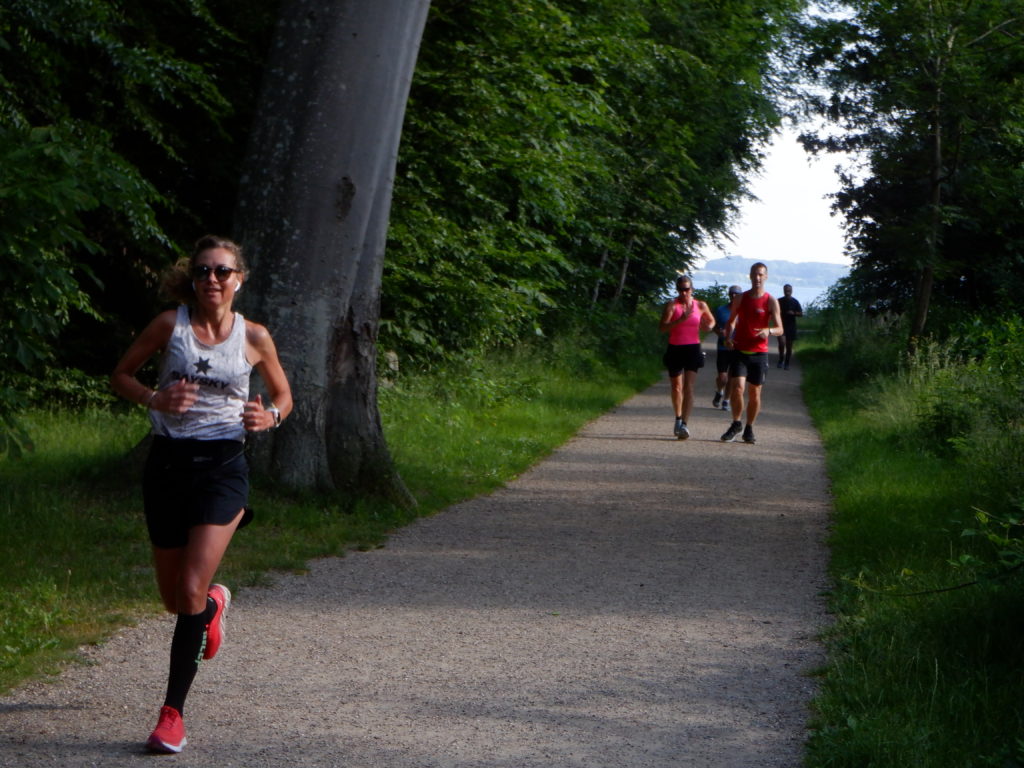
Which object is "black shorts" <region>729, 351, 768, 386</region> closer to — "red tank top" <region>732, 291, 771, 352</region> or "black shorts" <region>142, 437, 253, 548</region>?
"red tank top" <region>732, 291, 771, 352</region>

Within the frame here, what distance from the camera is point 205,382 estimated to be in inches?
192

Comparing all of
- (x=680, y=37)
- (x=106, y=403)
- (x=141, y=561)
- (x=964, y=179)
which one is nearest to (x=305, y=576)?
(x=141, y=561)

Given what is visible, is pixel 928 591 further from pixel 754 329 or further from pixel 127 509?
pixel 754 329

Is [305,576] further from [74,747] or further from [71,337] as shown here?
[71,337]

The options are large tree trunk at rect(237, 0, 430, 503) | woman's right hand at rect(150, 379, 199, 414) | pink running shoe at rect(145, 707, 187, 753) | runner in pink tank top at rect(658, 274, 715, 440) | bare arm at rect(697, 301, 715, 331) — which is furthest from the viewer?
bare arm at rect(697, 301, 715, 331)

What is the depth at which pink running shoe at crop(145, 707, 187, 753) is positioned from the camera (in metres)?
4.59

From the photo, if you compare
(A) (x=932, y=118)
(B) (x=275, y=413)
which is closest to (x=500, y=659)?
(B) (x=275, y=413)

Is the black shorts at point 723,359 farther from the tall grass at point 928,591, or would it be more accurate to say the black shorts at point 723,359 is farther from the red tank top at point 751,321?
the red tank top at point 751,321

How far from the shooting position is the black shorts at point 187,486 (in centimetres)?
487

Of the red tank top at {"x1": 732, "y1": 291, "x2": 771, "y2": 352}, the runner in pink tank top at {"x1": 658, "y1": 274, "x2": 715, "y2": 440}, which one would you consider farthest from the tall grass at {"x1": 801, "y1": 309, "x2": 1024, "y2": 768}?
the runner in pink tank top at {"x1": 658, "y1": 274, "x2": 715, "y2": 440}

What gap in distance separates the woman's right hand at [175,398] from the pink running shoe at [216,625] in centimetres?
77

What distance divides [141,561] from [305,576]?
927mm

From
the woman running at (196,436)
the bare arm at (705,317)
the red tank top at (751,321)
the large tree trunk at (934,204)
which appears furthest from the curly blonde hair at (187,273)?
the large tree trunk at (934,204)

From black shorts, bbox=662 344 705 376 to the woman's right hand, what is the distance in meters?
12.2
